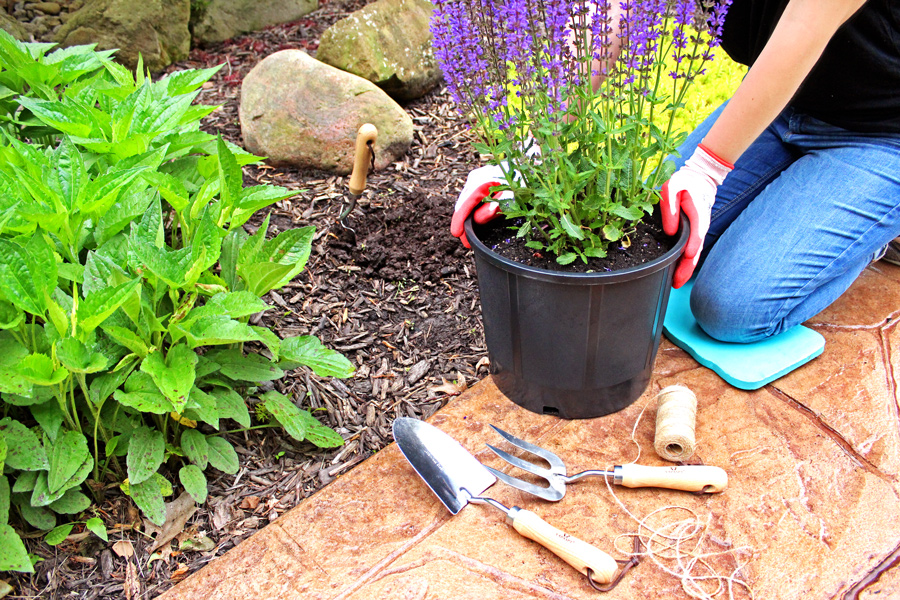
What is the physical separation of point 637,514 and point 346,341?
1069mm

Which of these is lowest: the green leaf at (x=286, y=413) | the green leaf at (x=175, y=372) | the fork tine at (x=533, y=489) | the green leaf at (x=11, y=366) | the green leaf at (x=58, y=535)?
the fork tine at (x=533, y=489)

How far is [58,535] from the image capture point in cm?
157

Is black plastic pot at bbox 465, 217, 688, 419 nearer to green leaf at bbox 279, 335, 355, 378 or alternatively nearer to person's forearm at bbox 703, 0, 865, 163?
person's forearm at bbox 703, 0, 865, 163

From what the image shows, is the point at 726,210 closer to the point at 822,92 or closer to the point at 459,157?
the point at 822,92

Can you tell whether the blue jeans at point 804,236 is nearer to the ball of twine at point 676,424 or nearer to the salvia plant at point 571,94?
the ball of twine at point 676,424

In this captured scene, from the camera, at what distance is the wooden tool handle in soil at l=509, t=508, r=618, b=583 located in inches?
58.0

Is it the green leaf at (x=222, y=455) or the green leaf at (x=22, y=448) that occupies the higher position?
the green leaf at (x=22, y=448)

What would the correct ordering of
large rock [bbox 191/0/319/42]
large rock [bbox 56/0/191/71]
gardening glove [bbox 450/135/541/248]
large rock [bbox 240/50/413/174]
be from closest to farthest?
1. gardening glove [bbox 450/135/541/248]
2. large rock [bbox 240/50/413/174]
3. large rock [bbox 56/0/191/71]
4. large rock [bbox 191/0/319/42]

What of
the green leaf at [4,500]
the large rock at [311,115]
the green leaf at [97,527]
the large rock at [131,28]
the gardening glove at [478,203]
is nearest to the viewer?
the green leaf at [4,500]

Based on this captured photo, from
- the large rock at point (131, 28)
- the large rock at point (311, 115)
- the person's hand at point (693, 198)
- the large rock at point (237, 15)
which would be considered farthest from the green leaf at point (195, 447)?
the large rock at point (237, 15)

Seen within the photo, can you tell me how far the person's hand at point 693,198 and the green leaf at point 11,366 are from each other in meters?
1.55

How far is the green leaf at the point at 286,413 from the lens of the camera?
177 cm

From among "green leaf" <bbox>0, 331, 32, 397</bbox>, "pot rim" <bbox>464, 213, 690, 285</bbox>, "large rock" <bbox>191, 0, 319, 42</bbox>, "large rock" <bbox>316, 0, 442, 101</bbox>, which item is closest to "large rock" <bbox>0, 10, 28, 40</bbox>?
"large rock" <bbox>191, 0, 319, 42</bbox>

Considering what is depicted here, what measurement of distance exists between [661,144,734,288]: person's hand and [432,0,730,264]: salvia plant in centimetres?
6
